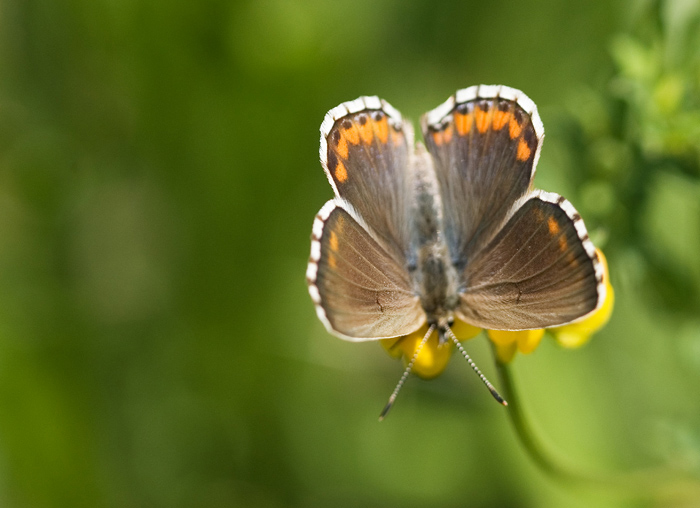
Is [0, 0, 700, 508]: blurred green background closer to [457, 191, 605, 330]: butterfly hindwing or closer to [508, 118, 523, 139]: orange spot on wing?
[508, 118, 523, 139]: orange spot on wing

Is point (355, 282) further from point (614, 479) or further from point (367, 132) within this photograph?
point (614, 479)

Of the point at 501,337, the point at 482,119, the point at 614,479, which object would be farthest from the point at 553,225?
the point at 614,479

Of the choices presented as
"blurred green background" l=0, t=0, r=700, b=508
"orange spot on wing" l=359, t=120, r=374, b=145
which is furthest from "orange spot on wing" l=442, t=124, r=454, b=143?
"blurred green background" l=0, t=0, r=700, b=508

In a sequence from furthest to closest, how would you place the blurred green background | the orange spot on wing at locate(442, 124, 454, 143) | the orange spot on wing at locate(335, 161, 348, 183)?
1. the blurred green background
2. the orange spot on wing at locate(442, 124, 454, 143)
3. the orange spot on wing at locate(335, 161, 348, 183)

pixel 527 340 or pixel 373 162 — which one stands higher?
pixel 373 162

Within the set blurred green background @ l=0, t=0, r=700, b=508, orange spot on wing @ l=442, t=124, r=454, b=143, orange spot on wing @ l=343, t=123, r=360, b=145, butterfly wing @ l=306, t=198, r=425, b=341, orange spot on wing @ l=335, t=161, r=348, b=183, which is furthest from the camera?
blurred green background @ l=0, t=0, r=700, b=508

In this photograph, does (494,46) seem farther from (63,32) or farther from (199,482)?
(199,482)

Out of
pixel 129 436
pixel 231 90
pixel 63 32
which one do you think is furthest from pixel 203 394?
pixel 63 32

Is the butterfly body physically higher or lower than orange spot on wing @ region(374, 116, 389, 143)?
lower

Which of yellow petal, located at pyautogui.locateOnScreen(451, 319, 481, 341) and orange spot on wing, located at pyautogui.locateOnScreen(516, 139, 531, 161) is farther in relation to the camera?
yellow petal, located at pyautogui.locateOnScreen(451, 319, 481, 341)

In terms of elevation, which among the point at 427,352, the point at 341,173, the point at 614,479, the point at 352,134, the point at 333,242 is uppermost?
the point at 352,134
